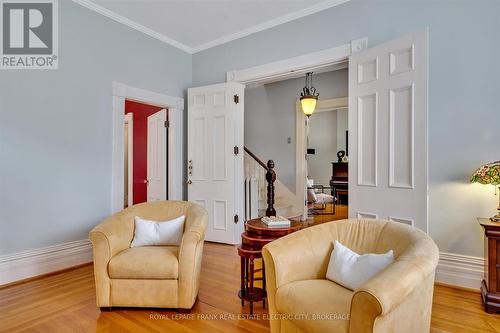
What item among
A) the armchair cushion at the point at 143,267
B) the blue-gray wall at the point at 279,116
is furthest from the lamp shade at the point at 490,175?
the blue-gray wall at the point at 279,116

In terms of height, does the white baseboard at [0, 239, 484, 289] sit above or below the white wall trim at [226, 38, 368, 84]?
below

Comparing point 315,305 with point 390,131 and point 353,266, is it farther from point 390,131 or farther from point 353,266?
point 390,131

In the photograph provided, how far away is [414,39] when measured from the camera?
2.58m

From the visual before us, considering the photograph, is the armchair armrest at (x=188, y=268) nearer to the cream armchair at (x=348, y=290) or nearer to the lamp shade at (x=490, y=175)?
the cream armchair at (x=348, y=290)

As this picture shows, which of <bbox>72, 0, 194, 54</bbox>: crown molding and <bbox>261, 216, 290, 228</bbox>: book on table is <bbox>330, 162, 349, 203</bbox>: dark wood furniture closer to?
<bbox>72, 0, 194, 54</bbox>: crown molding

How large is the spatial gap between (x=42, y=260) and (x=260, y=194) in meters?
3.23

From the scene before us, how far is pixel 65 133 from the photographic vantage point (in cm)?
317

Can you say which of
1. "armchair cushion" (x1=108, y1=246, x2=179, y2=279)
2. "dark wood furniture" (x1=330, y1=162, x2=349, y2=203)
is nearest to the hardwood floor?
"armchair cushion" (x1=108, y1=246, x2=179, y2=279)

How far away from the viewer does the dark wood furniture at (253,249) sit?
2176 millimetres

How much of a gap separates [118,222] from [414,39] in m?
3.03

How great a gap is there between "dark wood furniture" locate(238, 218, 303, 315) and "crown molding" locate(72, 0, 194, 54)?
3.11 m

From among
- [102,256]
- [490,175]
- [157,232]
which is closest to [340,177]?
[490,175]

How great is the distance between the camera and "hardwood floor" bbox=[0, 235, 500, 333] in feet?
6.58

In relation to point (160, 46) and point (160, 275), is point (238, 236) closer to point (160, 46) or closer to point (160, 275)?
point (160, 275)
